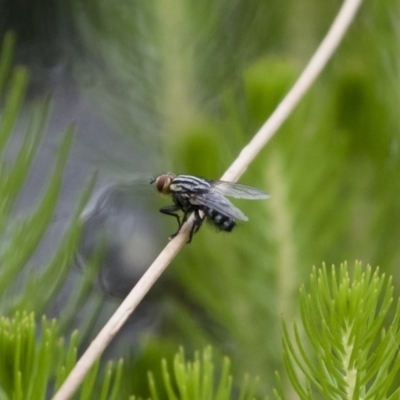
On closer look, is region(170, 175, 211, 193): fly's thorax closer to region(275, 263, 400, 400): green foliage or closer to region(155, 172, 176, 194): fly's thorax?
region(155, 172, 176, 194): fly's thorax

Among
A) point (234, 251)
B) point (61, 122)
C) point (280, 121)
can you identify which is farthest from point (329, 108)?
point (61, 122)

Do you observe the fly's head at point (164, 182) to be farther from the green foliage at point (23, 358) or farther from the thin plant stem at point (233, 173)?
the green foliage at point (23, 358)

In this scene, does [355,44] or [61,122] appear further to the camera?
[61,122]

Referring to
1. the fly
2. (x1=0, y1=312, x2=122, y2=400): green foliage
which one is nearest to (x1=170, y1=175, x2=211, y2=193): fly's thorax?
the fly

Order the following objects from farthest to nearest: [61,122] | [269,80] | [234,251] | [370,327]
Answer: [61,122]
[234,251]
[269,80]
[370,327]

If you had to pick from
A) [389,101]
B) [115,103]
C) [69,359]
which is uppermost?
[389,101]

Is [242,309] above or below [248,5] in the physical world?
below

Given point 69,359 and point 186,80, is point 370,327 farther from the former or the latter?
point 186,80
